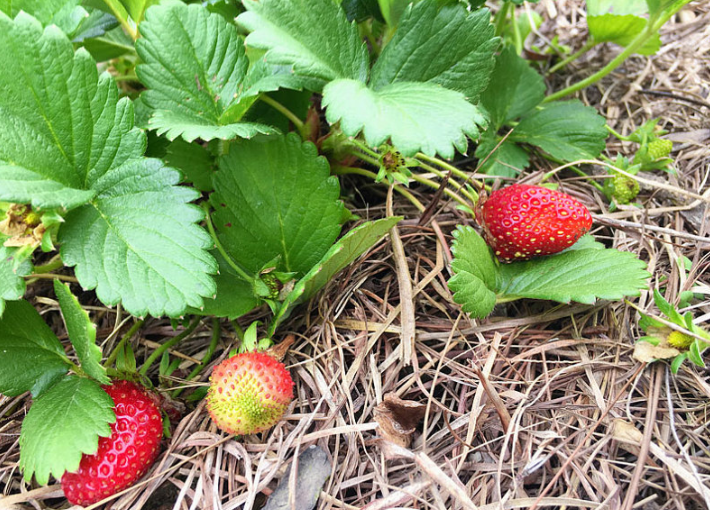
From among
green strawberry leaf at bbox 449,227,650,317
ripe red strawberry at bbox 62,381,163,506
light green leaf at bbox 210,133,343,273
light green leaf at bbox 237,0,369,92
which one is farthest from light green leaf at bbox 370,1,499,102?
ripe red strawberry at bbox 62,381,163,506

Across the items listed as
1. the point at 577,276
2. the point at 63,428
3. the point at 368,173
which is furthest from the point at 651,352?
the point at 63,428

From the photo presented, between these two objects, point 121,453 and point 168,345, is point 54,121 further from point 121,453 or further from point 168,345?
point 121,453

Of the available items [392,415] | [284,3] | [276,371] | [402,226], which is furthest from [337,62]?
[392,415]

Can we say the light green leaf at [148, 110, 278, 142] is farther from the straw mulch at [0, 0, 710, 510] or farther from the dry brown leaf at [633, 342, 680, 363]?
the dry brown leaf at [633, 342, 680, 363]

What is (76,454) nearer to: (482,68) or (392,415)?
(392,415)

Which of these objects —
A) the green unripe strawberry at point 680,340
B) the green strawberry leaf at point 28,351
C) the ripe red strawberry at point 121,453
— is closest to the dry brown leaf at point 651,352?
the green unripe strawberry at point 680,340
